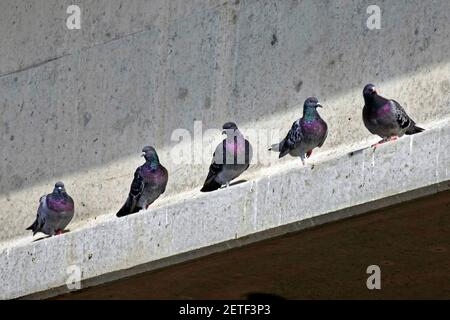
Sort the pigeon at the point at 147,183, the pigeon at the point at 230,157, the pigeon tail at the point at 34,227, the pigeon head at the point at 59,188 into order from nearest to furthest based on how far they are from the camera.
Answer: the pigeon at the point at 230,157, the pigeon at the point at 147,183, the pigeon head at the point at 59,188, the pigeon tail at the point at 34,227

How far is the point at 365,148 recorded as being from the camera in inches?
384

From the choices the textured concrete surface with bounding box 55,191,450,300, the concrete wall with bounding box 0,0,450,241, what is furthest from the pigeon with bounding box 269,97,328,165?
the textured concrete surface with bounding box 55,191,450,300

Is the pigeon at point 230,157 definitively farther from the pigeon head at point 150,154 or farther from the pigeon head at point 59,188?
the pigeon head at point 59,188

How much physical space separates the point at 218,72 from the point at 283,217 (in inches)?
67.1

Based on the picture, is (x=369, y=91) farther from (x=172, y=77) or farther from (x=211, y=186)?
(x=172, y=77)

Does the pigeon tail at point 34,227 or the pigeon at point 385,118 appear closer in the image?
the pigeon at point 385,118

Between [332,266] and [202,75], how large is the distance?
1704mm

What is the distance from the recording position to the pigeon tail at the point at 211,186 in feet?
35.6

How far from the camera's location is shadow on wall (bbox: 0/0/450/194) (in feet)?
34.3

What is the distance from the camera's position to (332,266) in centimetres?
1066

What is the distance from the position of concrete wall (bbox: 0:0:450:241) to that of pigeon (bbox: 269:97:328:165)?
0.29 meters

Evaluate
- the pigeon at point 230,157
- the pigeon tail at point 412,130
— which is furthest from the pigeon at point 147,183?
the pigeon tail at point 412,130

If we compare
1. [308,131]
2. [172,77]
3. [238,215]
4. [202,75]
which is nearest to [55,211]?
[172,77]

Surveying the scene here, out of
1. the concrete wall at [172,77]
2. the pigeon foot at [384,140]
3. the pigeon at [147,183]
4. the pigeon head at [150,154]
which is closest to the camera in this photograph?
the pigeon foot at [384,140]
